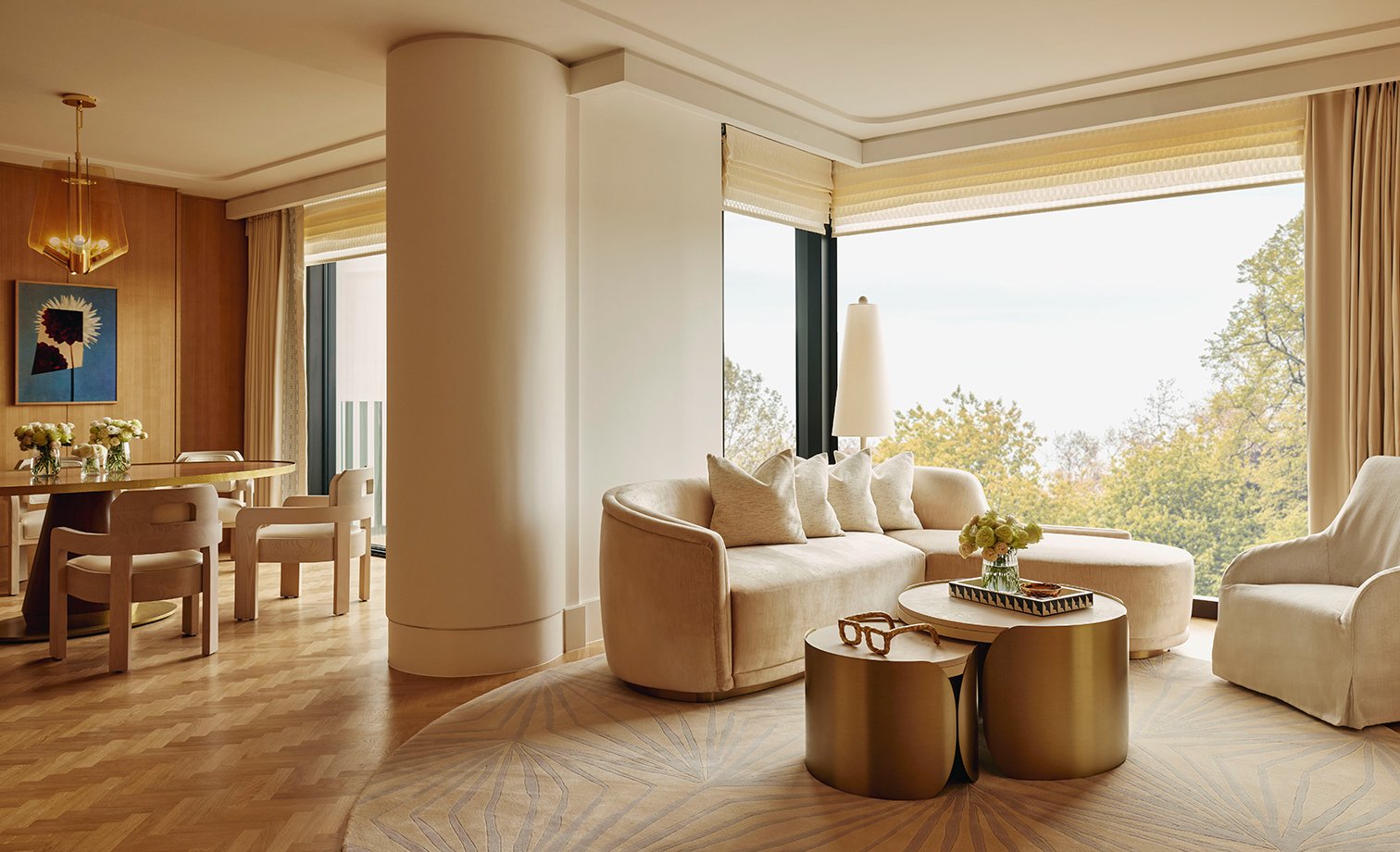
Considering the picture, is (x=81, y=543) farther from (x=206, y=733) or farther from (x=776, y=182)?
(x=776, y=182)

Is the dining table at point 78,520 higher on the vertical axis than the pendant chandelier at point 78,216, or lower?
lower

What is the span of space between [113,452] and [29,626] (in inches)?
38.2

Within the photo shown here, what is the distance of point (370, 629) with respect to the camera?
503 centimetres

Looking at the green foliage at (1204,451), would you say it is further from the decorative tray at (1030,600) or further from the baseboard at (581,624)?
the baseboard at (581,624)

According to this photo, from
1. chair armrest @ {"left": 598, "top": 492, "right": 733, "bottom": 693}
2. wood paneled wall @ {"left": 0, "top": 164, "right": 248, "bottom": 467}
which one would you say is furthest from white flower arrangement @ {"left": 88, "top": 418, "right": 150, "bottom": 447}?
chair armrest @ {"left": 598, "top": 492, "right": 733, "bottom": 693}

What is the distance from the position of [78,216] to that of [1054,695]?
555 cm

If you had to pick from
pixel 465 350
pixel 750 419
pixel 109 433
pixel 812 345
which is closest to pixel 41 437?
pixel 109 433

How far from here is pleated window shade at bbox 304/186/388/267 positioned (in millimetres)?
6902

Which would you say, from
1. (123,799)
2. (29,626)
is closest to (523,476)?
(123,799)

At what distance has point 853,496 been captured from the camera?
5086mm

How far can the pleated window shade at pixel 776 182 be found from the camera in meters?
5.82

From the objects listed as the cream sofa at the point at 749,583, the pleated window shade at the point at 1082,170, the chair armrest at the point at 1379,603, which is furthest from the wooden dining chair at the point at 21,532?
the chair armrest at the point at 1379,603

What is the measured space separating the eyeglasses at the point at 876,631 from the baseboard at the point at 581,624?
1.75 meters

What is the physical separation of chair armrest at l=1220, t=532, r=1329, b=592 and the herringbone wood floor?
9.39 ft
